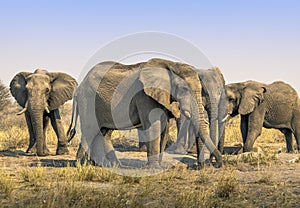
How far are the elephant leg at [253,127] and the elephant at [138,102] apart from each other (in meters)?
3.30

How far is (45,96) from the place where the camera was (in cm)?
1288

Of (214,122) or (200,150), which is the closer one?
(200,150)

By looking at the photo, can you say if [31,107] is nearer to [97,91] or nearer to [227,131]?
[97,91]

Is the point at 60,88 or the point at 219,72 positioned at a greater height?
the point at 219,72

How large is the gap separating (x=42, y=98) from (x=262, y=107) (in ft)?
19.8

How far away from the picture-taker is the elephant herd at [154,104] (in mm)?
9445

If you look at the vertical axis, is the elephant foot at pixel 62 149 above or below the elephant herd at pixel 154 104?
below

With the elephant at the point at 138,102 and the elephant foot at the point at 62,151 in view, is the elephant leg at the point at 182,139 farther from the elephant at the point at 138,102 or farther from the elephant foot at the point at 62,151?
the elephant foot at the point at 62,151

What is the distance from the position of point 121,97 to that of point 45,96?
11.2ft

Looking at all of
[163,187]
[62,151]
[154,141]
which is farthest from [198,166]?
[62,151]

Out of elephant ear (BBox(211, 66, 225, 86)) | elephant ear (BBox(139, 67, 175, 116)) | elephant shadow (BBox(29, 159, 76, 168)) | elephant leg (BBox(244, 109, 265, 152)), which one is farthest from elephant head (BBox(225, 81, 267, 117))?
elephant shadow (BBox(29, 159, 76, 168))

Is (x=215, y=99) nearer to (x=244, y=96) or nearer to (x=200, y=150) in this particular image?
(x=244, y=96)

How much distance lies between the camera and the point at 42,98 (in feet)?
41.5

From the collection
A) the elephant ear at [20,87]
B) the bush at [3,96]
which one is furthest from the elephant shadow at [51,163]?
the bush at [3,96]
